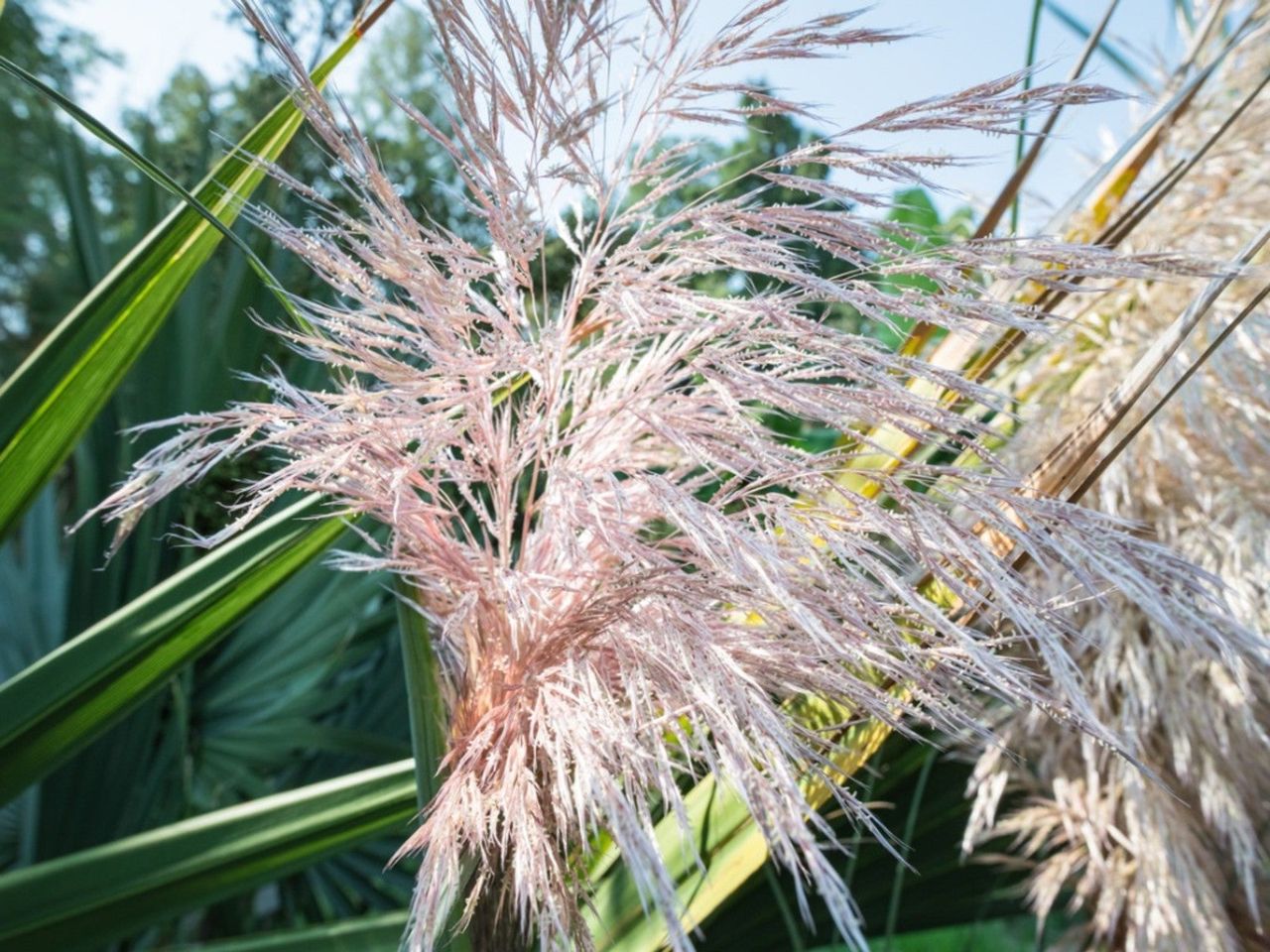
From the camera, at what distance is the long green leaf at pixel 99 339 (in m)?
0.62

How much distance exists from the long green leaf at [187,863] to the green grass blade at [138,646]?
7cm

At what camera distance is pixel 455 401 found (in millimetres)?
447

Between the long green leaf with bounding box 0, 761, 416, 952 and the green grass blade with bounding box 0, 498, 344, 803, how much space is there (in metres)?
0.07

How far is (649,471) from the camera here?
435 mm

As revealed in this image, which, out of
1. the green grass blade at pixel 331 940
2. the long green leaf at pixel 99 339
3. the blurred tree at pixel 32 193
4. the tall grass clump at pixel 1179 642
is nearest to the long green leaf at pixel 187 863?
the green grass blade at pixel 331 940

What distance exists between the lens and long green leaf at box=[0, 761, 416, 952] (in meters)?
0.56

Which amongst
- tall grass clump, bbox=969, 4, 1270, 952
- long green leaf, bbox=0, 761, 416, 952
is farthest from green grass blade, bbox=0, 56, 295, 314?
tall grass clump, bbox=969, 4, 1270, 952

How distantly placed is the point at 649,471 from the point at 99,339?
0.41 m

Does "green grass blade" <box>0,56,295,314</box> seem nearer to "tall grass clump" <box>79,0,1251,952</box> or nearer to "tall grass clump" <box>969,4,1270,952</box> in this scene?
"tall grass clump" <box>79,0,1251,952</box>

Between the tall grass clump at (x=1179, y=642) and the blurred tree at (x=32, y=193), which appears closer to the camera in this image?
the tall grass clump at (x=1179, y=642)

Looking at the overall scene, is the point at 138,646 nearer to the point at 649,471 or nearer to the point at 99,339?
the point at 99,339

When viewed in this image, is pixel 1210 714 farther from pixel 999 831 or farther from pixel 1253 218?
pixel 1253 218

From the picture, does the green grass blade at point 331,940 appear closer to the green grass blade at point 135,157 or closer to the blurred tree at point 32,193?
the green grass blade at point 135,157

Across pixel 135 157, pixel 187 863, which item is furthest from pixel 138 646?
pixel 135 157
